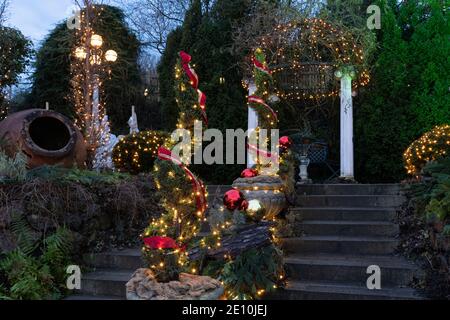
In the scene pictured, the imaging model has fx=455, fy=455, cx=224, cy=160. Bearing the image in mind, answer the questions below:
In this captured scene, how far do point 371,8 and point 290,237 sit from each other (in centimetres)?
506

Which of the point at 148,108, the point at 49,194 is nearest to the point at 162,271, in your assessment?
the point at 49,194

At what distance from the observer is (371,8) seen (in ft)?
27.3

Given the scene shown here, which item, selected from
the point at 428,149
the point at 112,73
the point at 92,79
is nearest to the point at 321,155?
the point at 428,149

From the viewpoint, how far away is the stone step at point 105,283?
→ 4.66 meters

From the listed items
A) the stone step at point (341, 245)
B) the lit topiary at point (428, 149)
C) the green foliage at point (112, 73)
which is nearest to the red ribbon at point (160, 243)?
the stone step at point (341, 245)

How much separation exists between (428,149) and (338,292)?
3108mm

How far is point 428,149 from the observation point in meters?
6.27

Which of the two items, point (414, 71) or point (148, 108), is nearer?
point (414, 71)

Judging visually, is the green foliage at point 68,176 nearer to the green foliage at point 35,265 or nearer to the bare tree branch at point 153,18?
the green foliage at point 35,265

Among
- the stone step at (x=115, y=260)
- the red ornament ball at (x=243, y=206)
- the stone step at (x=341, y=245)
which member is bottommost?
the stone step at (x=115, y=260)

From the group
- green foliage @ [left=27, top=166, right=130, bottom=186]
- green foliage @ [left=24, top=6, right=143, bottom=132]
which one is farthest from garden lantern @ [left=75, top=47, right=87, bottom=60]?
green foliage @ [left=24, top=6, right=143, bottom=132]

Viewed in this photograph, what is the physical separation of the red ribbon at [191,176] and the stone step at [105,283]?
4.64 feet

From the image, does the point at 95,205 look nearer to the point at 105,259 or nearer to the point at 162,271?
the point at 105,259

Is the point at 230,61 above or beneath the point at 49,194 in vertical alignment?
above
